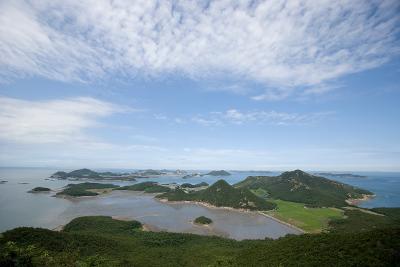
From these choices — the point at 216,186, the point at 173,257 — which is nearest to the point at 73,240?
the point at 173,257

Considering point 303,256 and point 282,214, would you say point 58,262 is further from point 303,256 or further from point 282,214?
point 282,214

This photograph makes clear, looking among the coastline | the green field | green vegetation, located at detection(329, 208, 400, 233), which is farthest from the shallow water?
the coastline

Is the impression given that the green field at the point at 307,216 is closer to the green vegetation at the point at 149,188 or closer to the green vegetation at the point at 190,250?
the green vegetation at the point at 190,250

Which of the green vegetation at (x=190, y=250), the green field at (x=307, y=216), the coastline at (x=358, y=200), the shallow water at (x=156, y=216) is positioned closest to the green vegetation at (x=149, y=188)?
the shallow water at (x=156, y=216)

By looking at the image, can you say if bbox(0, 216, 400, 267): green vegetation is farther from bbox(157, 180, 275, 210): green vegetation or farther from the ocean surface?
bbox(157, 180, 275, 210): green vegetation

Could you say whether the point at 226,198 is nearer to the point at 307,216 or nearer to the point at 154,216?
the point at 307,216

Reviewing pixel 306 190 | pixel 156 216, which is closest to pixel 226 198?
pixel 156 216

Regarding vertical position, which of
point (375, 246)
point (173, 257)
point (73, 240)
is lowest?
point (173, 257)
